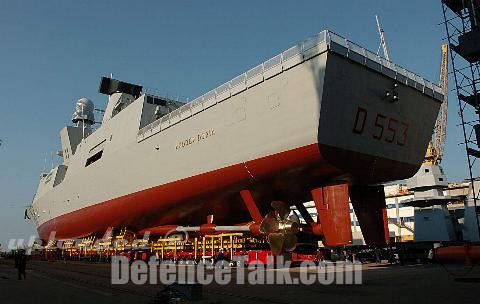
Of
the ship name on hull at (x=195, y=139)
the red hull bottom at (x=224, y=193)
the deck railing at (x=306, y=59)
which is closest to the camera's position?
the deck railing at (x=306, y=59)

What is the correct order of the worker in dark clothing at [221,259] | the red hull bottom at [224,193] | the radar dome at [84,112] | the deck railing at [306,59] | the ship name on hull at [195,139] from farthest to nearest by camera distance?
the radar dome at [84,112]
the worker in dark clothing at [221,259]
the ship name on hull at [195,139]
the red hull bottom at [224,193]
the deck railing at [306,59]

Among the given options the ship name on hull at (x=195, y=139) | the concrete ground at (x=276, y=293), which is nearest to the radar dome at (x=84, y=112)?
the ship name on hull at (x=195, y=139)

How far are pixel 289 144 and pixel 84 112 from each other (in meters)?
42.4

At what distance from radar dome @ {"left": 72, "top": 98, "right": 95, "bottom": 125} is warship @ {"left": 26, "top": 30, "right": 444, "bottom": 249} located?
2664 centimetres

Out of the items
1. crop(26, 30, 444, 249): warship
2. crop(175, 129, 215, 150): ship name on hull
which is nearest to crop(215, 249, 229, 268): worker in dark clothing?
crop(26, 30, 444, 249): warship

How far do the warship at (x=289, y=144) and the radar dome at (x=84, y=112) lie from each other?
2664cm

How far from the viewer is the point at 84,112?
2127 inches

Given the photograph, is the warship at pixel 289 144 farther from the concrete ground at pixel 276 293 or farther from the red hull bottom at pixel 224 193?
the concrete ground at pixel 276 293

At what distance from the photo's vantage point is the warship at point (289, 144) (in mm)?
18094

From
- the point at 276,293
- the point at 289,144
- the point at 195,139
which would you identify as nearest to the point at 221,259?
the point at 195,139

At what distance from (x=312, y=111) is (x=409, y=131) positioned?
692 cm

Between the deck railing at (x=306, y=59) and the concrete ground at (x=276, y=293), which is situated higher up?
the deck railing at (x=306, y=59)

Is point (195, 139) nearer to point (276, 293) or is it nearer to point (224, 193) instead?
point (224, 193)

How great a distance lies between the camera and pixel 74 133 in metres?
51.1
